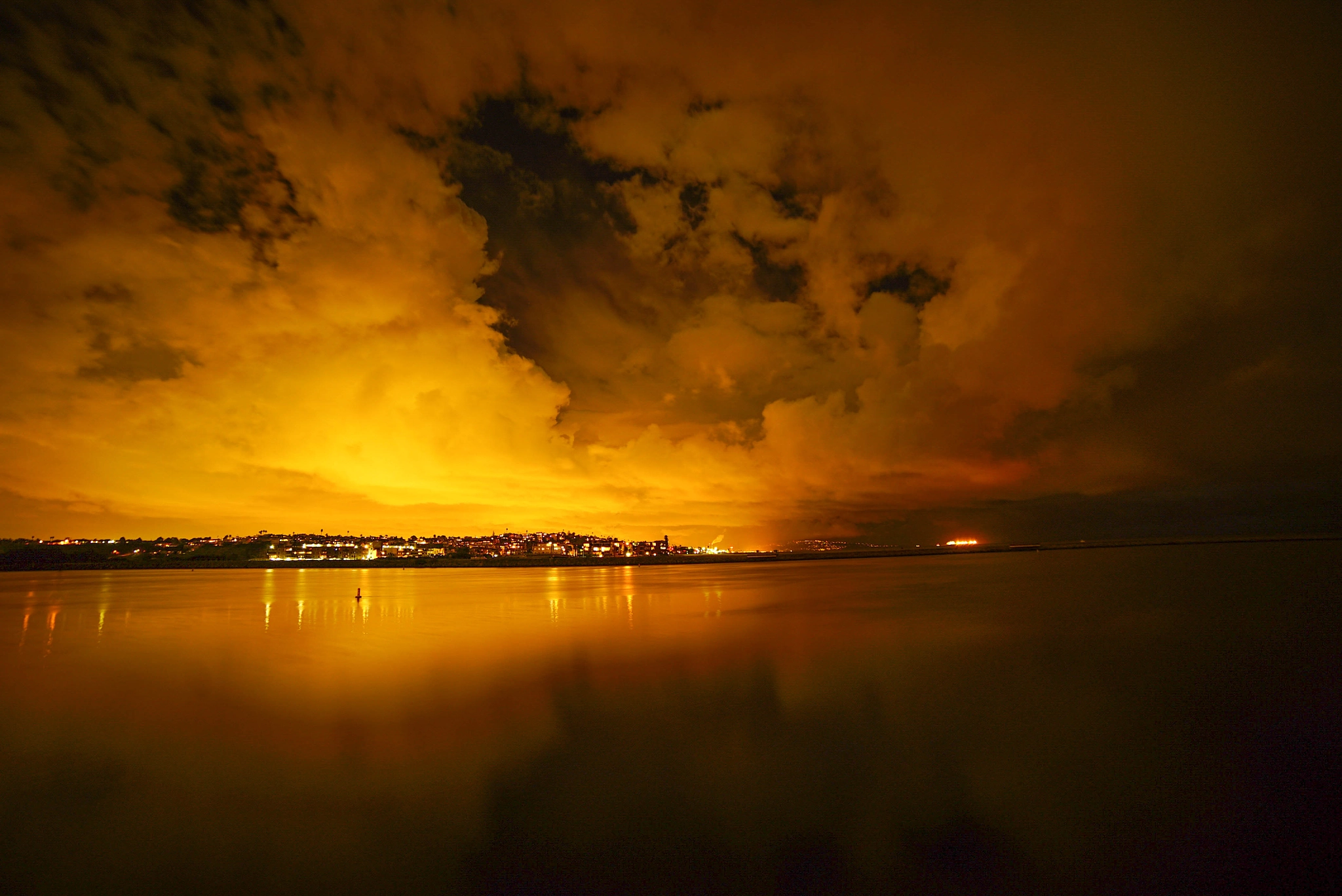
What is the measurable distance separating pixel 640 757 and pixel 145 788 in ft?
25.5

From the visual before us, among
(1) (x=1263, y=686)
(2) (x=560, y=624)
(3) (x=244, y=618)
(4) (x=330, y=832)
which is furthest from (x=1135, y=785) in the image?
(3) (x=244, y=618)

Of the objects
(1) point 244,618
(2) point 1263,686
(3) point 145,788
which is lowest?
(2) point 1263,686

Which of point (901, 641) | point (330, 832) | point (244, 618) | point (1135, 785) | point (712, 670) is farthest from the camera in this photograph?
point (244, 618)

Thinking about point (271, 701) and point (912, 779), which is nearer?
point (912, 779)

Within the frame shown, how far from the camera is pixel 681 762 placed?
10031 mm

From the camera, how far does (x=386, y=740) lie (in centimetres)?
1145

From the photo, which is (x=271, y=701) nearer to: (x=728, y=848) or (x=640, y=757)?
(x=640, y=757)

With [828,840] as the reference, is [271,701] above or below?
above

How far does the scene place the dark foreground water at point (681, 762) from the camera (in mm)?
6875

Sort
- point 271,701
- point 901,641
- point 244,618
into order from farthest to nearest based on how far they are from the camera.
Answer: point 244,618
point 901,641
point 271,701

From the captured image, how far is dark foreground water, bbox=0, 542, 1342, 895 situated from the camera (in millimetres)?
6875

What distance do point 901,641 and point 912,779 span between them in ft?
43.9

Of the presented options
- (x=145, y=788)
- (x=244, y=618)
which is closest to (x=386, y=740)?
(x=145, y=788)

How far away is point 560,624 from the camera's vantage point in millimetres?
27812
